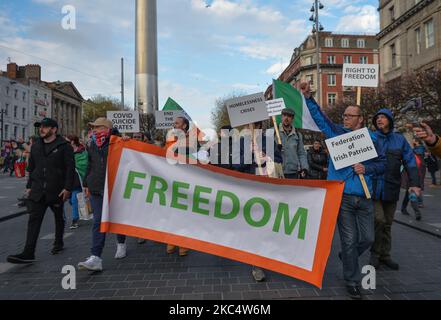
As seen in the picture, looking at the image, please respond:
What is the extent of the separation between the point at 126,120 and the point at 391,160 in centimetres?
751

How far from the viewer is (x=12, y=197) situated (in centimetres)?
1359

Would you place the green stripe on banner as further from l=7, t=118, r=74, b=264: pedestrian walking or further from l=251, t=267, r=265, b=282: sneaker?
l=7, t=118, r=74, b=264: pedestrian walking

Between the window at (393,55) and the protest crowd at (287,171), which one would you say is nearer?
the protest crowd at (287,171)

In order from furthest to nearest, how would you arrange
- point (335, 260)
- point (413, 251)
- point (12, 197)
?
point (12, 197), point (413, 251), point (335, 260)

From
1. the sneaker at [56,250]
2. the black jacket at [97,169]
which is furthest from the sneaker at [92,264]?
the sneaker at [56,250]

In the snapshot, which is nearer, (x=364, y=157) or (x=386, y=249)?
(x=364, y=157)

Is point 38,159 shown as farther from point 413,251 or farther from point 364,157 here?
point 413,251

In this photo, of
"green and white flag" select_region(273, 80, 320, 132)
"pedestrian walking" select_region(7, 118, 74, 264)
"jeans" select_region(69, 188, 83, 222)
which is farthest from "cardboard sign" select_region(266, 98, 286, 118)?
"jeans" select_region(69, 188, 83, 222)

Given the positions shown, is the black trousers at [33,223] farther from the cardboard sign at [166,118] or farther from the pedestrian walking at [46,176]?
the cardboard sign at [166,118]

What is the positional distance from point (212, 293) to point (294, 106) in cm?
433

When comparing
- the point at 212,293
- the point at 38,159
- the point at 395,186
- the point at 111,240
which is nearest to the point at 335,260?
the point at 395,186

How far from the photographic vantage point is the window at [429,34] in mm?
35094

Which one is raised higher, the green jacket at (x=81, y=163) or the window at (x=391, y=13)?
the window at (x=391, y=13)
